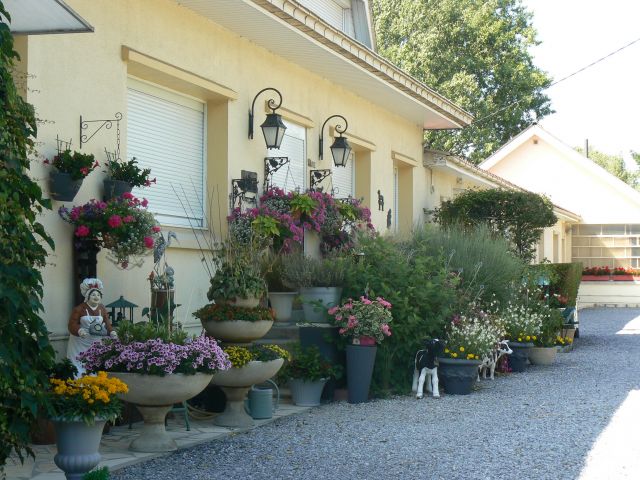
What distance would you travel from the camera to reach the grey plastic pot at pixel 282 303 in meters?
10.0

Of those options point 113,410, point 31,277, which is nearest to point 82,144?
point 113,410

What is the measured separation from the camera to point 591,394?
968 centimetres

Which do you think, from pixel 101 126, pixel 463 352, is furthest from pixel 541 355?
pixel 101 126

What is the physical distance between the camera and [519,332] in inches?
477

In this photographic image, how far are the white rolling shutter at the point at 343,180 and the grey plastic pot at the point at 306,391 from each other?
4917 mm

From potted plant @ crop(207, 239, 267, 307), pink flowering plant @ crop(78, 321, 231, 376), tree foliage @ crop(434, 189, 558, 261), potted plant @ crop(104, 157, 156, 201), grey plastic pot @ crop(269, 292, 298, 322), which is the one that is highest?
tree foliage @ crop(434, 189, 558, 261)

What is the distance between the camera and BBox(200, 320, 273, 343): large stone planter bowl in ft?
25.2

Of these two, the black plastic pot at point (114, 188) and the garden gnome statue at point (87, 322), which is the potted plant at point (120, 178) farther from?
the garden gnome statue at point (87, 322)

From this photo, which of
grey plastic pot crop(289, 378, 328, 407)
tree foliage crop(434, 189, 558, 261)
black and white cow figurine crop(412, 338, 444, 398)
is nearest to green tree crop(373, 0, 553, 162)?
tree foliage crop(434, 189, 558, 261)

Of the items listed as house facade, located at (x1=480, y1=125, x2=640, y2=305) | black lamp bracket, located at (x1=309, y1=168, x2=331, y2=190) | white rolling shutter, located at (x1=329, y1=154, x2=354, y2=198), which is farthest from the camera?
house facade, located at (x1=480, y1=125, x2=640, y2=305)

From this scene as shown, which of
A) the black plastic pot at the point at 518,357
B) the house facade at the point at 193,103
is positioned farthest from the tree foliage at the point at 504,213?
the black plastic pot at the point at 518,357

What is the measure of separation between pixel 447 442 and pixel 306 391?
212 centimetres

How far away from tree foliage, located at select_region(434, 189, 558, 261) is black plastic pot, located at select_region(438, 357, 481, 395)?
7654mm

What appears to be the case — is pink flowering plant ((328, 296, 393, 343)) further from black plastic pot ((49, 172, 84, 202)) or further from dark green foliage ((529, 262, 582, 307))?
dark green foliage ((529, 262, 582, 307))
